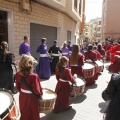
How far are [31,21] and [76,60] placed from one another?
4447 millimetres

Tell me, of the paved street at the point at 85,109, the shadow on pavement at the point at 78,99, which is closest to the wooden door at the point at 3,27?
the paved street at the point at 85,109

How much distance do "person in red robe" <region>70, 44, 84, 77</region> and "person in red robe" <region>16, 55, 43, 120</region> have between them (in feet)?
7.91

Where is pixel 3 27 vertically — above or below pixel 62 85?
above

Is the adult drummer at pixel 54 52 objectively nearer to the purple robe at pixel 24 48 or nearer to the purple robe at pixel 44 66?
the purple robe at pixel 44 66

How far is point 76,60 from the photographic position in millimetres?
5797

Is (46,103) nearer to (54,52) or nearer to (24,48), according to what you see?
(24,48)

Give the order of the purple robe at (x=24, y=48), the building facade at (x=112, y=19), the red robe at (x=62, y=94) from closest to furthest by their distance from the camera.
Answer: the red robe at (x=62, y=94), the purple robe at (x=24, y=48), the building facade at (x=112, y=19)

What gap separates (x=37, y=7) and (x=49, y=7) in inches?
60.3

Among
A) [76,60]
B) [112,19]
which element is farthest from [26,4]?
[112,19]

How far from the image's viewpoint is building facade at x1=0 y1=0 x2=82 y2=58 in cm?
780

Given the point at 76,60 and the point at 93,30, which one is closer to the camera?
the point at 76,60

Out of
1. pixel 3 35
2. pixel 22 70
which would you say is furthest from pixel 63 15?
pixel 22 70

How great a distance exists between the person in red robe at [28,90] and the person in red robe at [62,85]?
118 centimetres

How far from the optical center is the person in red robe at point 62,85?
4578 mm
